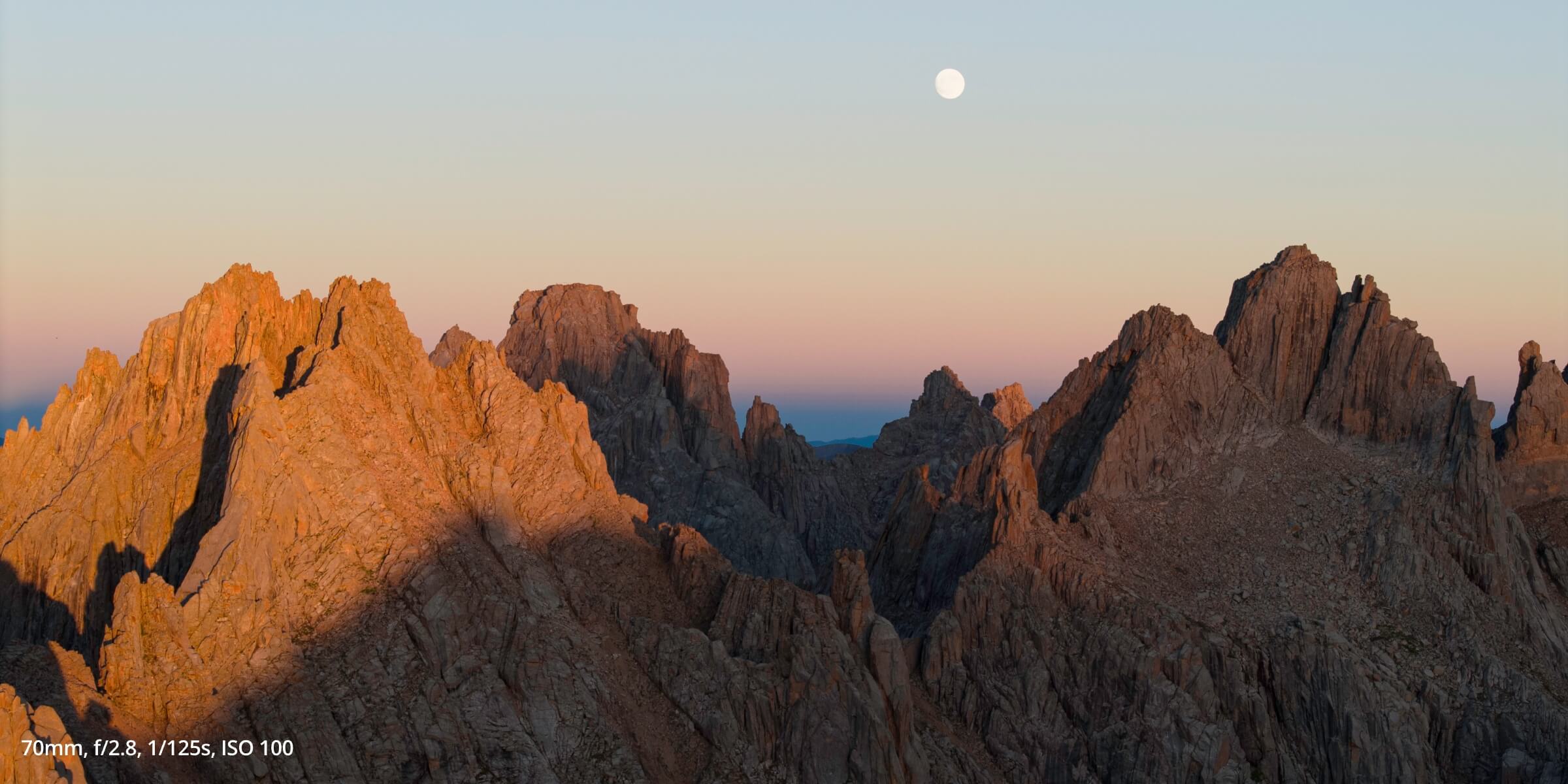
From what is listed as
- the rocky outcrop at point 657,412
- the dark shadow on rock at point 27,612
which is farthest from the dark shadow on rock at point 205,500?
Result: the rocky outcrop at point 657,412

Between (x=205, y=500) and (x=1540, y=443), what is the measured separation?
88339mm

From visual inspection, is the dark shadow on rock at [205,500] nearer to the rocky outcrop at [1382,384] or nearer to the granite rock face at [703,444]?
the rocky outcrop at [1382,384]

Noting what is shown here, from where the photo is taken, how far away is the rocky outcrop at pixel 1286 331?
107 metres

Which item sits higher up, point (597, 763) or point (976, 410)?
point (976, 410)

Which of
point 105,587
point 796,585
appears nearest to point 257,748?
point 105,587

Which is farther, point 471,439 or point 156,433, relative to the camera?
point 471,439

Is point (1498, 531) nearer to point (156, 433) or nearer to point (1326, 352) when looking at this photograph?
point (1326, 352)

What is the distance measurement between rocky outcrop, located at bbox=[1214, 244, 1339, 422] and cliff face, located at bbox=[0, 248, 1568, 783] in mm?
251

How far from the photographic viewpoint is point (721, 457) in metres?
167

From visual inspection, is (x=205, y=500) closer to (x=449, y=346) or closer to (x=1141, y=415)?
(x=1141, y=415)


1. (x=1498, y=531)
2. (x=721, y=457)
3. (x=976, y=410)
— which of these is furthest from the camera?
(x=976, y=410)

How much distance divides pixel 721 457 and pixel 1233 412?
241 ft

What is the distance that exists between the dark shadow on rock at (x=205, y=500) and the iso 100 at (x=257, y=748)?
28.7ft

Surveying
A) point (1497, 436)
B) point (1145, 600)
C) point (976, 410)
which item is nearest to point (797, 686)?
point (1145, 600)
